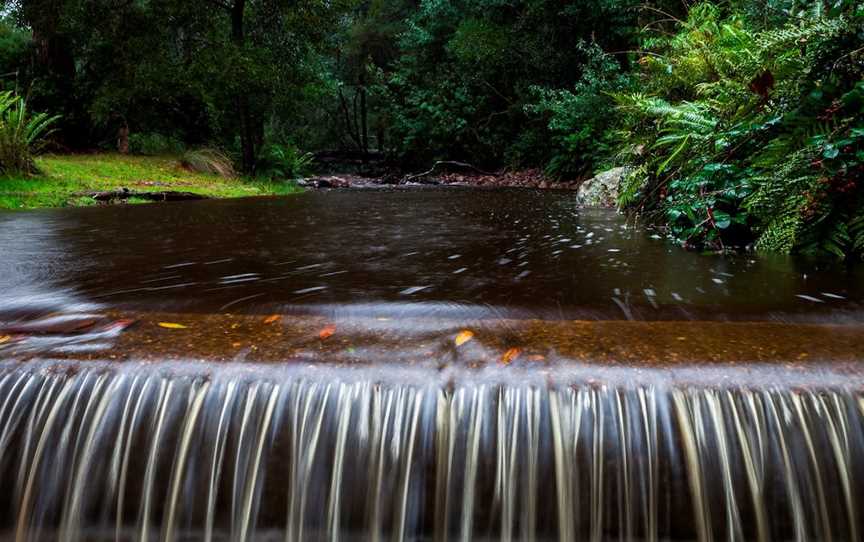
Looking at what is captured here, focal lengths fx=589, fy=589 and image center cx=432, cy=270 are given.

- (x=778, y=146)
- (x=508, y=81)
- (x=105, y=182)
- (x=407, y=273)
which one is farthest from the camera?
(x=508, y=81)

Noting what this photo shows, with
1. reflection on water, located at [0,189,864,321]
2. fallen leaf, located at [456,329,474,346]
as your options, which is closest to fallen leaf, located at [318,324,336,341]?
reflection on water, located at [0,189,864,321]

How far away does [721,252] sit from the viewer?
13.3 feet

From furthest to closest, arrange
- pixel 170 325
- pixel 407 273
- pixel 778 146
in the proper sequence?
1. pixel 778 146
2. pixel 407 273
3. pixel 170 325

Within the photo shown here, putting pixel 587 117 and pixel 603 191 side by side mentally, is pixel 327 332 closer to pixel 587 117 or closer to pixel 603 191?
pixel 603 191

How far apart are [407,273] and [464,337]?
1.32 m

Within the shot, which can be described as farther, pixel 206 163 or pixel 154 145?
pixel 154 145

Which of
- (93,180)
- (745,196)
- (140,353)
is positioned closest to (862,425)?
(140,353)

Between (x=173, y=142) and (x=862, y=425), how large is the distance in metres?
16.5

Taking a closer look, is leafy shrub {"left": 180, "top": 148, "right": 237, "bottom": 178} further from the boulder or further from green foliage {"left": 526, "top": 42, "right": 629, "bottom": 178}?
the boulder


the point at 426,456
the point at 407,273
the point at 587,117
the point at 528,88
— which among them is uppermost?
the point at 528,88

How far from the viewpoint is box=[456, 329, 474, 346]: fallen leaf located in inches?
83.8

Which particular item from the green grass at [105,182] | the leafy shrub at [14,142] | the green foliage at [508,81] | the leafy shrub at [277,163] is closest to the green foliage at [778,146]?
the green grass at [105,182]

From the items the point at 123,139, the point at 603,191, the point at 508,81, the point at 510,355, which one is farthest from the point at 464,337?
the point at 508,81

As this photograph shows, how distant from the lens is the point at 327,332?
89.3 inches
